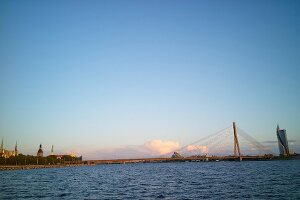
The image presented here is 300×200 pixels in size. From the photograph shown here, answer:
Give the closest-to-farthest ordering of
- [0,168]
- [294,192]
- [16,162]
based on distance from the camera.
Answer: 1. [294,192]
2. [0,168]
3. [16,162]

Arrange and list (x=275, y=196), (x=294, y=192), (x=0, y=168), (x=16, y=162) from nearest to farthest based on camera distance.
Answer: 1. (x=275, y=196)
2. (x=294, y=192)
3. (x=0, y=168)
4. (x=16, y=162)

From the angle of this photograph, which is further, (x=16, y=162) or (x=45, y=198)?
(x=16, y=162)

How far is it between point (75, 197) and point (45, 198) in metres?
4.00

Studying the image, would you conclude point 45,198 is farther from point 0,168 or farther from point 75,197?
point 0,168

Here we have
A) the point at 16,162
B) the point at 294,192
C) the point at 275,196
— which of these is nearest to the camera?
the point at 275,196

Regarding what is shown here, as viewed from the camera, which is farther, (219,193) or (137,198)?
(219,193)

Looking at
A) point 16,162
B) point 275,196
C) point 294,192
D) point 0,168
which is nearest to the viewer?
point 275,196

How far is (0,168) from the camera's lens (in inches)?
5753

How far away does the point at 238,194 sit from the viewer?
41.3 meters

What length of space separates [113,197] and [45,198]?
9281mm

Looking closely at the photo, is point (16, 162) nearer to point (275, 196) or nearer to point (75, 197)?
point (75, 197)

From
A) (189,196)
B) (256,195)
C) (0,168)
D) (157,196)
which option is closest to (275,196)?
(256,195)

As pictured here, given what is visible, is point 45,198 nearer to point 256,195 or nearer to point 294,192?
point 256,195

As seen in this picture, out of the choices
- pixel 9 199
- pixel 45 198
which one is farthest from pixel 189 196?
pixel 9 199
